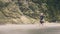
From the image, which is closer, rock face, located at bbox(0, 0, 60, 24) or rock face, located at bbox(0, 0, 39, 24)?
rock face, located at bbox(0, 0, 39, 24)

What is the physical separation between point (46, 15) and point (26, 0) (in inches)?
127

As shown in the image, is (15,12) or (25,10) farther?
(25,10)

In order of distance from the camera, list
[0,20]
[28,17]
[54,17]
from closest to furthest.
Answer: [0,20] → [28,17] → [54,17]

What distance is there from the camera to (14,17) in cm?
2936

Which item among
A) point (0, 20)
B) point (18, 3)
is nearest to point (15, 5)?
point (18, 3)

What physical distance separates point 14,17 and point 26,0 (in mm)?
4159

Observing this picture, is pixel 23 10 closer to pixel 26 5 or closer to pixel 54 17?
pixel 26 5

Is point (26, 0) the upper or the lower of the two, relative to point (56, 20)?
upper

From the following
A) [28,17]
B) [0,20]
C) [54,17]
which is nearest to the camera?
[0,20]

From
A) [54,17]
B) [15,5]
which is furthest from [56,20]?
[15,5]

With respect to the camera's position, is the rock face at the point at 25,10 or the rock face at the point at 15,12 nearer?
the rock face at the point at 15,12

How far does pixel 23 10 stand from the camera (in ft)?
102

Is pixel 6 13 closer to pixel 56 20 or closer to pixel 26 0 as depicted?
pixel 26 0

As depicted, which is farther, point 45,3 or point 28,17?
point 45,3
